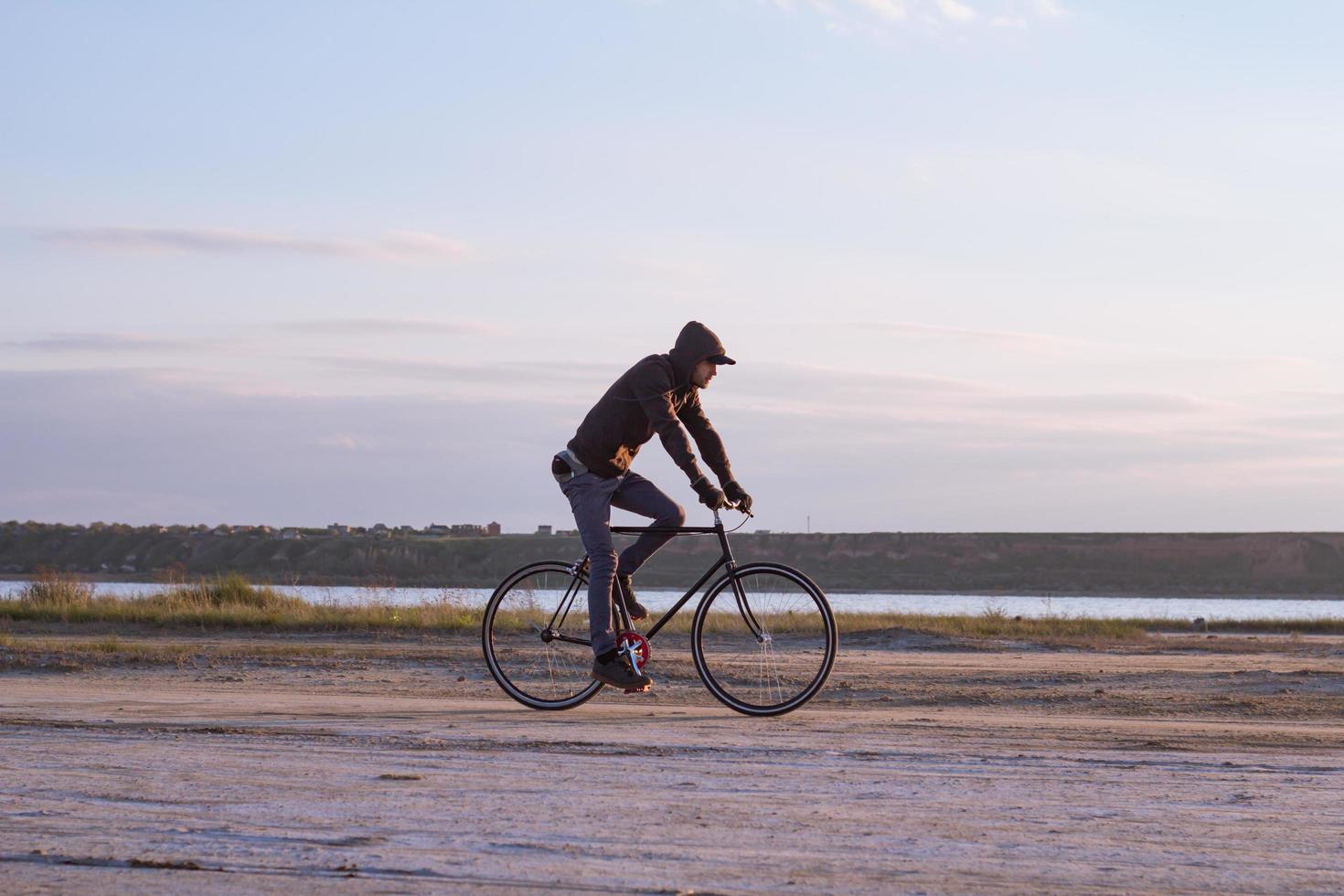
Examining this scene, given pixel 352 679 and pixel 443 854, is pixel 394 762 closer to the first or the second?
pixel 443 854

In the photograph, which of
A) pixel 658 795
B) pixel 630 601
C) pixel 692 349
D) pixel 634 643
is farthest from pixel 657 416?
pixel 658 795

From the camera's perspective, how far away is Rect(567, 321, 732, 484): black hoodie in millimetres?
7660

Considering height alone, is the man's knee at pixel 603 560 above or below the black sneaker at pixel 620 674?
Answer: above

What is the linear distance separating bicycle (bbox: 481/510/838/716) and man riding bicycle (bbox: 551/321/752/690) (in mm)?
98

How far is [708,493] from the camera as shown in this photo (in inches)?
306

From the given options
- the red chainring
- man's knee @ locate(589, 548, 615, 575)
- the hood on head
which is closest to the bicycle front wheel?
the red chainring

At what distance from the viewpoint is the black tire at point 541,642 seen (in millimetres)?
8414

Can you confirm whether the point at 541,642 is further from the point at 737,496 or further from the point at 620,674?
the point at 737,496

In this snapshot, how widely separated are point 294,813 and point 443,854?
2.64ft

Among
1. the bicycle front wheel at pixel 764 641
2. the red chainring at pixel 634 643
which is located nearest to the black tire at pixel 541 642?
the red chainring at pixel 634 643

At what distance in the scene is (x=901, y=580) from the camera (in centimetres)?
6669

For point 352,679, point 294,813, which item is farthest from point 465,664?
point 294,813

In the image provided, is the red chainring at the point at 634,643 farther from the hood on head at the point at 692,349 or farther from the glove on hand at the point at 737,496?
the hood on head at the point at 692,349

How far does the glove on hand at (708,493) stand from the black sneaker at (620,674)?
3.34ft
